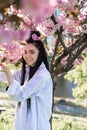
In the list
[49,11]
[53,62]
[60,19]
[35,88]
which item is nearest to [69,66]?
[53,62]

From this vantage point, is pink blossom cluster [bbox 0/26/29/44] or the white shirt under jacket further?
the white shirt under jacket

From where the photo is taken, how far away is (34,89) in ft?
8.20

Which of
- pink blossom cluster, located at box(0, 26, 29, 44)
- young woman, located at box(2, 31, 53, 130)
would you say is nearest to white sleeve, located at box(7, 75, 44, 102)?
young woman, located at box(2, 31, 53, 130)

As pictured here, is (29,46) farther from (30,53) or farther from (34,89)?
(34,89)

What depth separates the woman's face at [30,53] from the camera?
2469 millimetres

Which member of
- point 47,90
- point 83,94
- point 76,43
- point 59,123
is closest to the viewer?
point 47,90

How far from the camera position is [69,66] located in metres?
3.60

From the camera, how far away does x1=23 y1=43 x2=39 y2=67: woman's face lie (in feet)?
8.10

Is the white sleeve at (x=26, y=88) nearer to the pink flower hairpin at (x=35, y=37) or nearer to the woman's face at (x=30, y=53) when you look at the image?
the woman's face at (x=30, y=53)

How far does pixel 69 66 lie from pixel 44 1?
120 inches

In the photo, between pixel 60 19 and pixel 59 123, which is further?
pixel 59 123

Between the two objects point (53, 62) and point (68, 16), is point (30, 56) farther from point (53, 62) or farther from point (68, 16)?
point (53, 62)

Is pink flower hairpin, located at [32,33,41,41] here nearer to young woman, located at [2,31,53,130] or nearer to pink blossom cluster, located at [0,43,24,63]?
young woman, located at [2,31,53,130]

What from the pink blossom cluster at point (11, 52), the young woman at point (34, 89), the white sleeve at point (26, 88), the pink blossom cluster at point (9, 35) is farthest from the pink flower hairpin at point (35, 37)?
the pink blossom cluster at point (9, 35)
